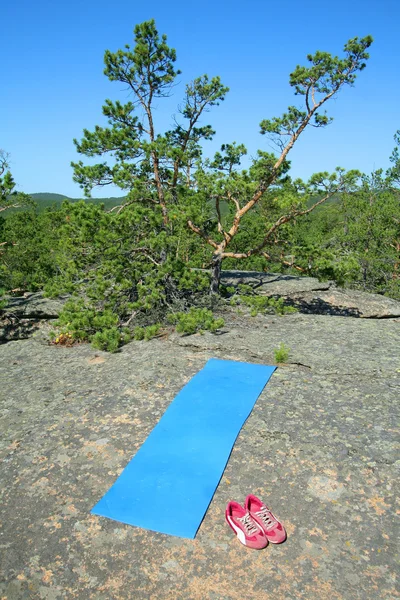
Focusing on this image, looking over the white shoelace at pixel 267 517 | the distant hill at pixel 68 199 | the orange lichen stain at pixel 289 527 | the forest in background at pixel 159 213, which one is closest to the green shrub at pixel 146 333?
the forest in background at pixel 159 213

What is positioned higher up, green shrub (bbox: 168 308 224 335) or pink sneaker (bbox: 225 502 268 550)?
green shrub (bbox: 168 308 224 335)

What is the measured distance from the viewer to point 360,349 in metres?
7.53

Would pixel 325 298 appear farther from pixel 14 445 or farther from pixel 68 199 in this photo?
pixel 14 445

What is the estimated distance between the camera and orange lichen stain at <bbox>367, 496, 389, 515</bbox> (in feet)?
12.2

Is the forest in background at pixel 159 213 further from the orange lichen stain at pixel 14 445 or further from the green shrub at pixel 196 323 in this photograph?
the orange lichen stain at pixel 14 445

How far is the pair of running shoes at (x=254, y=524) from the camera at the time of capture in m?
3.43

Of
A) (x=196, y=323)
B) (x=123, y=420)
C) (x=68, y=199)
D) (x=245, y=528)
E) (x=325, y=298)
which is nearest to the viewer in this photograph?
(x=245, y=528)

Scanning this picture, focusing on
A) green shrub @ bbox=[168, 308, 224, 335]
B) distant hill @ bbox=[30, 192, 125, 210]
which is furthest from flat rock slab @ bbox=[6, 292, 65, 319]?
green shrub @ bbox=[168, 308, 224, 335]

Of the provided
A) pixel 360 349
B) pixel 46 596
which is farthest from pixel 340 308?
pixel 46 596

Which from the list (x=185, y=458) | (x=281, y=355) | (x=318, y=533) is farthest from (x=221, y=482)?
(x=281, y=355)

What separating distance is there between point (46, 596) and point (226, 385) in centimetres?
Answer: 353

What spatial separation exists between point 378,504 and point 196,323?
206 inches

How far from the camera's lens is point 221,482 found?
416 centimetres

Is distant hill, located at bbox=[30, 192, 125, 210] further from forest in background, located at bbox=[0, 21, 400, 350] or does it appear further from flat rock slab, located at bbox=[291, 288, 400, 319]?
flat rock slab, located at bbox=[291, 288, 400, 319]
